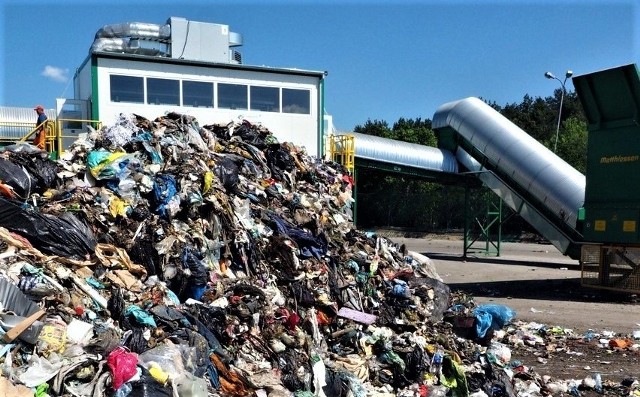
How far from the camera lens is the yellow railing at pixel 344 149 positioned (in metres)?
13.7

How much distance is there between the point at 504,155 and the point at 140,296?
490 inches

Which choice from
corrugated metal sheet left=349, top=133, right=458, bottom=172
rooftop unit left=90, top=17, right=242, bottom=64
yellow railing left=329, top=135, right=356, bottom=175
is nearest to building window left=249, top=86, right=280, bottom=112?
rooftop unit left=90, top=17, right=242, bottom=64

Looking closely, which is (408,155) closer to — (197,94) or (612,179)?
(612,179)

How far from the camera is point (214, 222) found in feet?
23.7

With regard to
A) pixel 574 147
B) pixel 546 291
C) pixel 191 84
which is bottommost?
pixel 546 291

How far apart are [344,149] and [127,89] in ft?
17.3

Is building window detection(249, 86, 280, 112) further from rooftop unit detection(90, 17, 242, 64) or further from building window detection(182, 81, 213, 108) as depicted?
rooftop unit detection(90, 17, 242, 64)

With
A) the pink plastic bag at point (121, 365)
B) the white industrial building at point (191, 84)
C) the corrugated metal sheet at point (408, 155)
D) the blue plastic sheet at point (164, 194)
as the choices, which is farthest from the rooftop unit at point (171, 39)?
the pink plastic bag at point (121, 365)

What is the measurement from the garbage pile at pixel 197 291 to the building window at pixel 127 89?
257 cm

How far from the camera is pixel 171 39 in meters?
13.6

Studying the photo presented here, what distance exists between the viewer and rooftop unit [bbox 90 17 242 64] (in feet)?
43.6

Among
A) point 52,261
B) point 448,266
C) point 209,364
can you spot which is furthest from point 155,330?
point 448,266

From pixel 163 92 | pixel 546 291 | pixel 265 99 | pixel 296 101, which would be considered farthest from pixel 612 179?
pixel 163 92

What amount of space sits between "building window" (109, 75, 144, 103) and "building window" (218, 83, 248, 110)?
1.68m
